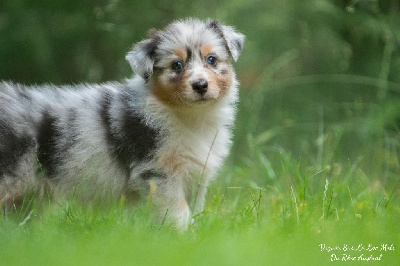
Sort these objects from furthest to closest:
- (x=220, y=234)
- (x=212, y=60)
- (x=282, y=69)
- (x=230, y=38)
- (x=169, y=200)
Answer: (x=282, y=69)
(x=230, y=38)
(x=212, y=60)
(x=169, y=200)
(x=220, y=234)

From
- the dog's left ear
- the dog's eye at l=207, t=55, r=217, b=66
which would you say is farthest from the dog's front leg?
the dog's left ear

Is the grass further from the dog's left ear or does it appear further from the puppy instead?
the dog's left ear

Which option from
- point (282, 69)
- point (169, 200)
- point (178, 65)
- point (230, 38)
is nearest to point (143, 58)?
point (178, 65)

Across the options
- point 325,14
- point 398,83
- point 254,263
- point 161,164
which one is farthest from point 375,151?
point 254,263

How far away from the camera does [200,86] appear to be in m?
4.86

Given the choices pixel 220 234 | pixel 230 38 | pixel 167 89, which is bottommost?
pixel 220 234

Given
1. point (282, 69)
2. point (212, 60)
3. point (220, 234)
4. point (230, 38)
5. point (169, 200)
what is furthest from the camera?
point (282, 69)

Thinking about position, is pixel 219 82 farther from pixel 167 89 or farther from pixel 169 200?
pixel 169 200

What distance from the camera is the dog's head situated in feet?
16.1

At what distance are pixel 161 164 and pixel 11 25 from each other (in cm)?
374

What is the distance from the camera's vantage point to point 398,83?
7750 mm

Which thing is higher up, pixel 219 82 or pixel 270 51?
pixel 219 82

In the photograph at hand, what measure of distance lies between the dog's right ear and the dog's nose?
0.37 m

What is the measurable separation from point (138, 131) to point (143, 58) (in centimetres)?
54
